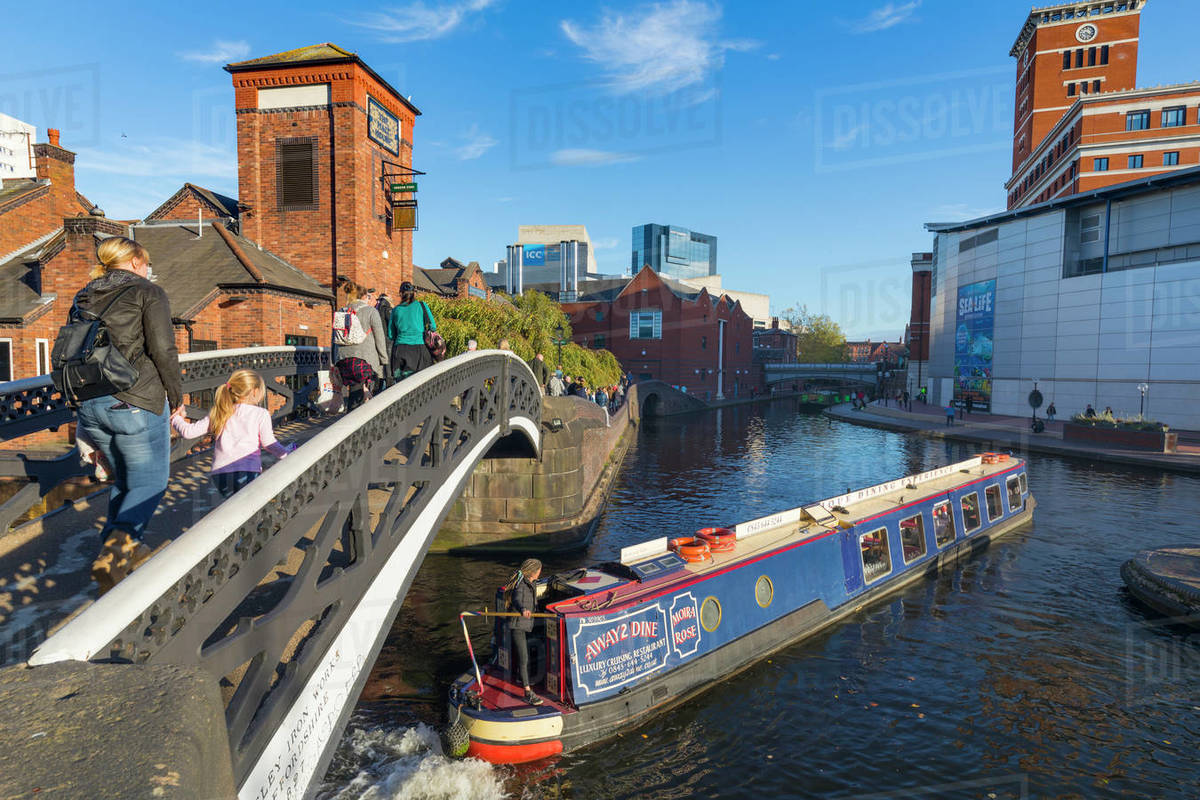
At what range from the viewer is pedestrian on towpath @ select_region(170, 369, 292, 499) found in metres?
4.89

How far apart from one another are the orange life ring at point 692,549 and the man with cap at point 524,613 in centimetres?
267

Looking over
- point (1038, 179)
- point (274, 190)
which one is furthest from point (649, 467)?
point (1038, 179)

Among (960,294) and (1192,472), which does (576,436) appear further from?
(960,294)

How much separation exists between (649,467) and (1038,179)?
53578mm

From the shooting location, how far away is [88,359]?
335cm

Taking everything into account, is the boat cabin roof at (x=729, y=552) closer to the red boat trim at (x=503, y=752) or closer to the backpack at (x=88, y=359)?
the red boat trim at (x=503, y=752)

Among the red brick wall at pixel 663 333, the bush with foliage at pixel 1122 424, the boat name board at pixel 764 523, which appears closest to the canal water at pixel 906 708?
the boat name board at pixel 764 523

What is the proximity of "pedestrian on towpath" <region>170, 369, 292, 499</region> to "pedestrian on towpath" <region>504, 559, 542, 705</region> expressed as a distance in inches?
180

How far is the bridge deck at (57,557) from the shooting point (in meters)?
3.58

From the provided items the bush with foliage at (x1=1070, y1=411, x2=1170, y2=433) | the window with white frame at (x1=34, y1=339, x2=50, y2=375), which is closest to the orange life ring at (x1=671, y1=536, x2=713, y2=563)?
the window with white frame at (x1=34, y1=339, x2=50, y2=375)

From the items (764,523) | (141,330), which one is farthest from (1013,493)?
(141,330)

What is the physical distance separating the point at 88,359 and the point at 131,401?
0.29 meters

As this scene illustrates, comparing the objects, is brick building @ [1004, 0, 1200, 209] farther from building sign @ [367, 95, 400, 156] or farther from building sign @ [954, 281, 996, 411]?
building sign @ [367, 95, 400, 156]

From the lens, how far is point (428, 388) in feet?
24.2
